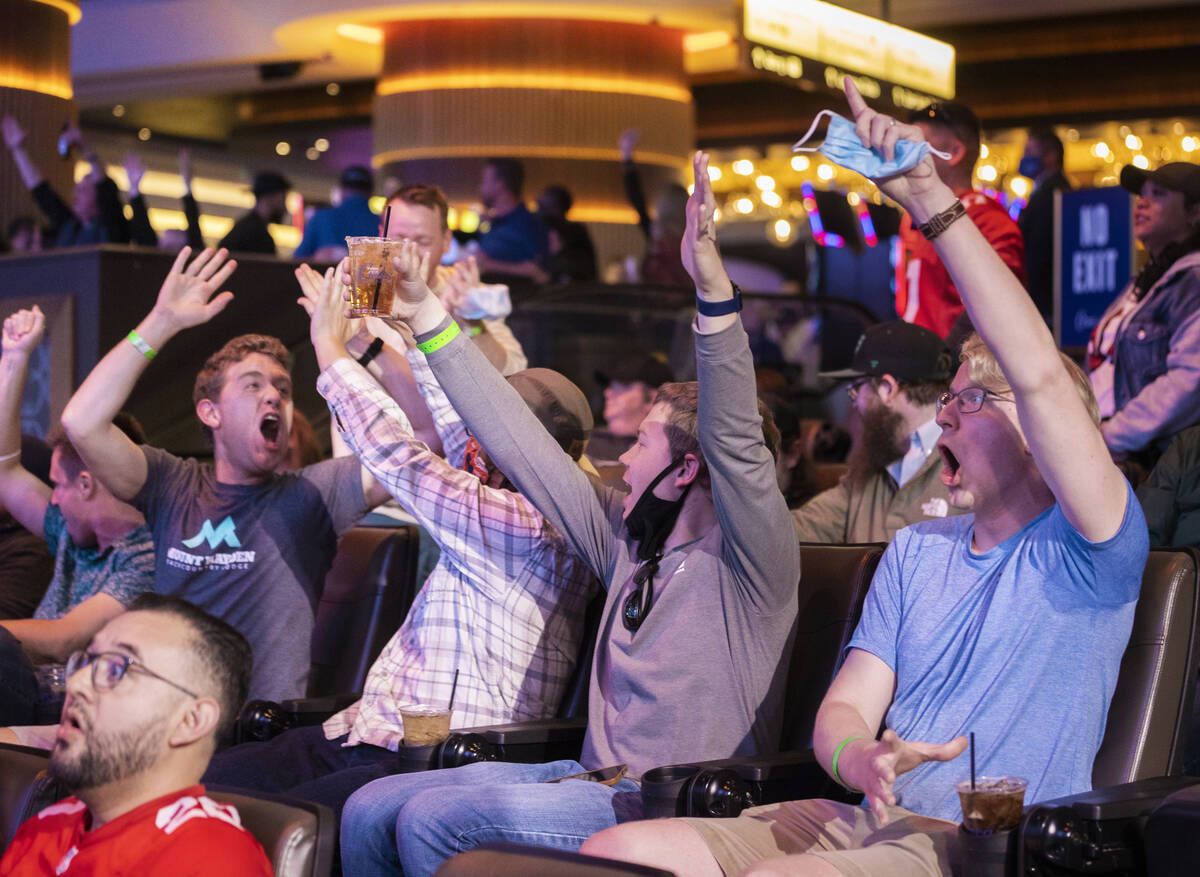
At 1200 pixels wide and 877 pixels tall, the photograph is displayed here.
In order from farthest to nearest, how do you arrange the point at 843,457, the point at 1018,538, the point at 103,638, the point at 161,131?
the point at 161,131
the point at 843,457
the point at 1018,538
the point at 103,638

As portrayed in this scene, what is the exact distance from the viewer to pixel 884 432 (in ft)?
12.7

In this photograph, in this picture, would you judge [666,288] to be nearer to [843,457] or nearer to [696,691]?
[843,457]

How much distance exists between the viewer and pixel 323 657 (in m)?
4.00

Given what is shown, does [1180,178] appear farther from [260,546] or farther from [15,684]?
[15,684]

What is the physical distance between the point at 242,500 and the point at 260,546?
134 mm

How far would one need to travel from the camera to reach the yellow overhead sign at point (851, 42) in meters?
6.49

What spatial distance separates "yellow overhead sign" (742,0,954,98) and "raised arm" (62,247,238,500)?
341 cm

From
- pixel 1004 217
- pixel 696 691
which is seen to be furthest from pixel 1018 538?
pixel 1004 217

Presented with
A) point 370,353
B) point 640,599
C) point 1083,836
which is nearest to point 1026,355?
point 1083,836

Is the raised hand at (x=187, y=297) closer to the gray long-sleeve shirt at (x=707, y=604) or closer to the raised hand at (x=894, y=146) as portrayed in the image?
the gray long-sleeve shirt at (x=707, y=604)

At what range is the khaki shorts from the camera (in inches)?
84.9

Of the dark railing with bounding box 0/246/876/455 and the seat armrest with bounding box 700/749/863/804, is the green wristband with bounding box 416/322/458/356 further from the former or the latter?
the dark railing with bounding box 0/246/876/455

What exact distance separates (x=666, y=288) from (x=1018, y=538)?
5407 mm

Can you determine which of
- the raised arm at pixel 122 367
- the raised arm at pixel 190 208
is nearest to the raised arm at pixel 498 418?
the raised arm at pixel 122 367
